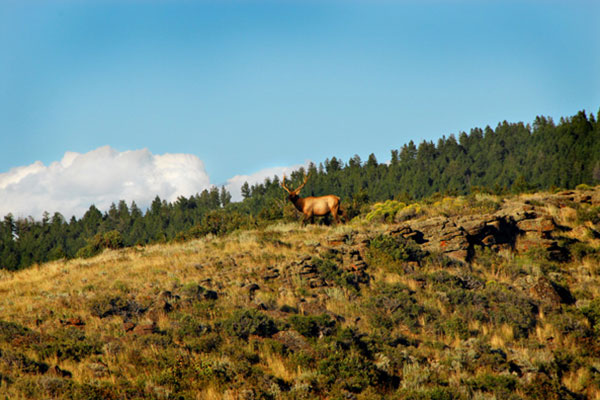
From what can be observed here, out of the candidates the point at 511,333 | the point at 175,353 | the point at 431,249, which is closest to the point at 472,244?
the point at 431,249

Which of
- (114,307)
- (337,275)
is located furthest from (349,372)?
(114,307)

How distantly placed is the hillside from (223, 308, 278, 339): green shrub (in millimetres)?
44

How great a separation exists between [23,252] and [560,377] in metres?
146

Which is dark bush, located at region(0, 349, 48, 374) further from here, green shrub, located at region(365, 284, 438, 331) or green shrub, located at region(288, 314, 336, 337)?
green shrub, located at region(365, 284, 438, 331)

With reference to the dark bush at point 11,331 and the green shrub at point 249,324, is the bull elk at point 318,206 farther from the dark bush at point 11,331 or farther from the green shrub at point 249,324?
the dark bush at point 11,331

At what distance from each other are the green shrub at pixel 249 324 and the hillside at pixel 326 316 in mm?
44

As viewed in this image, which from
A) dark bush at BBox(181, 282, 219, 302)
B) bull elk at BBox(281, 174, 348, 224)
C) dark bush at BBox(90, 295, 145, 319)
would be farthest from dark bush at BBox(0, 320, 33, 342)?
bull elk at BBox(281, 174, 348, 224)

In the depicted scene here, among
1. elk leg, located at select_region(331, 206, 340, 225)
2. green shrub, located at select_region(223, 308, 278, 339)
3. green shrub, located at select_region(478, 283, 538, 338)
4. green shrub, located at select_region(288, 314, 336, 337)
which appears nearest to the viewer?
green shrub, located at select_region(223, 308, 278, 339)

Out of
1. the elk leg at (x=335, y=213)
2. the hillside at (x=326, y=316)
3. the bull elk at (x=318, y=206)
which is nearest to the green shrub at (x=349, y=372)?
the hillside at (x=326, y=316)

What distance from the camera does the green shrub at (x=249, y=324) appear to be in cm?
1434

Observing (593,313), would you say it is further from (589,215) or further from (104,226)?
(104,226)

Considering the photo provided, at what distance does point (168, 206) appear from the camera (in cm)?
16775

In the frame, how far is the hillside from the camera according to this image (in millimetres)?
12078

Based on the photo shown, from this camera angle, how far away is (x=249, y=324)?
14.5 metres
